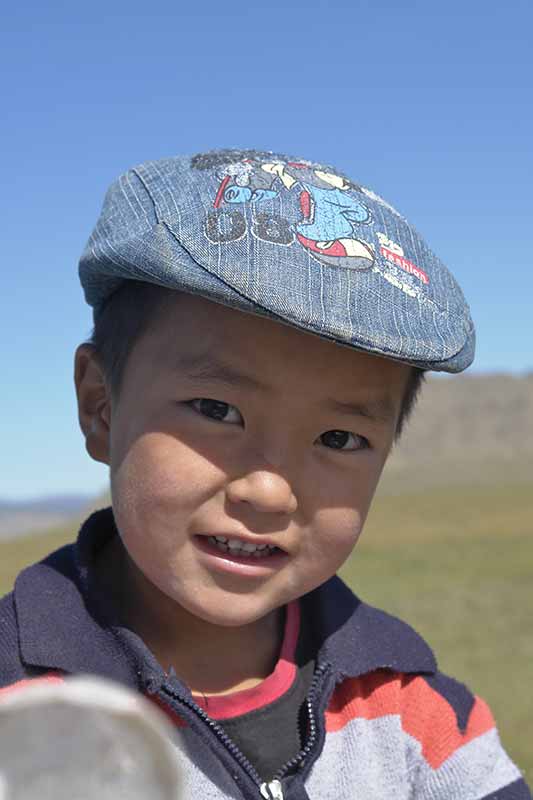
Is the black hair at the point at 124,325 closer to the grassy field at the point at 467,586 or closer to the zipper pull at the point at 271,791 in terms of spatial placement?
the zipper pull at the point at 271,791

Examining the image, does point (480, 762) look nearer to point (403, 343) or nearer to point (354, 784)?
point (354, 784)

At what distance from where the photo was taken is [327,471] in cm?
149

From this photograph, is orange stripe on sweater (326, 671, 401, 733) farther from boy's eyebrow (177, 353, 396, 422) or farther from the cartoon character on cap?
the cartoon character on cap

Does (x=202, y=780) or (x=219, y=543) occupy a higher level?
(x=219, y=543)

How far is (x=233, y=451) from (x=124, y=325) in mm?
305

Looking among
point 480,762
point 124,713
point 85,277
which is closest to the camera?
point 124,713

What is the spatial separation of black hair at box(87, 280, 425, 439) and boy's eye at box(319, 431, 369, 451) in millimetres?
161

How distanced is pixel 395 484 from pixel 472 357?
42.7 m

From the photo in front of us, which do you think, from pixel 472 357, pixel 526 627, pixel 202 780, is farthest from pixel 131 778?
pixel 526 627

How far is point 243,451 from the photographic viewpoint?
55.7 inches

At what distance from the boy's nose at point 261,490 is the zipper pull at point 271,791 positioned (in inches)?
16.9

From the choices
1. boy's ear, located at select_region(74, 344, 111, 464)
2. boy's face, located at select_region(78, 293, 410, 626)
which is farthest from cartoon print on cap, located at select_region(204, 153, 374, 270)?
boy's ear, located at select_region(74, 344, 111, 464)

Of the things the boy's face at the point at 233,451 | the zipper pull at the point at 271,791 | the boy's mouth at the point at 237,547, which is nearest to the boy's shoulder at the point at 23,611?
the boy's face at the point at 233,451

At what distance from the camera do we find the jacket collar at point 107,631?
57.9 inches
